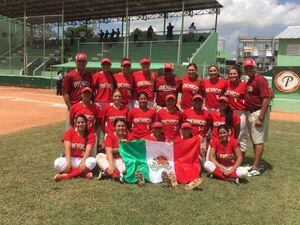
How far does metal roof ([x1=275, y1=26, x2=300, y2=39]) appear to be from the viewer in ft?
70.8

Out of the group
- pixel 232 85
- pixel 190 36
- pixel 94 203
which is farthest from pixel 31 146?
pixel 190 36

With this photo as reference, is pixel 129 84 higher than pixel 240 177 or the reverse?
higher

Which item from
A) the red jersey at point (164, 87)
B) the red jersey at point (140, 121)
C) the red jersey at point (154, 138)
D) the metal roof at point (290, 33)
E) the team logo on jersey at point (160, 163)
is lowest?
the team logo on jersey at point (160, 163)

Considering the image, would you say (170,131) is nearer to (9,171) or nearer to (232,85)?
(232,85)

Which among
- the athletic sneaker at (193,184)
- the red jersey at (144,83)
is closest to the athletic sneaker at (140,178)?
A: the athletic sneaker at (193,184)

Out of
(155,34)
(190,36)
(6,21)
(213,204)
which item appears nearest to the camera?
(213,204)

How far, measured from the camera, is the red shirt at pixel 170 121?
6.41 meters

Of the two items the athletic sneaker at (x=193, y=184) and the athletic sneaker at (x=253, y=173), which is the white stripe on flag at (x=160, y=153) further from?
the athletic sneaker at (x=253, y=173)

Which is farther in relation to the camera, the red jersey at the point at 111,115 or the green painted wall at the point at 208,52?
the green painted wall at the point at 208,52

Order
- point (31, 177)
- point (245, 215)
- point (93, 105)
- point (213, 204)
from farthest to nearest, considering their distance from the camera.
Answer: point (93, 105) → point (31, 177) → point (213, 204) → point (245, 215)

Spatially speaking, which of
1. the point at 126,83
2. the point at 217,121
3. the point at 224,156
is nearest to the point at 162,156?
the point at 224,156

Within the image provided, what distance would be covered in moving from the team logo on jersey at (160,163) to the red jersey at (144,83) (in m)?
1.15

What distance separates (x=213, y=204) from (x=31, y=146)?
490 centimetres

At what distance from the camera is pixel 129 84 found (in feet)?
22.2
